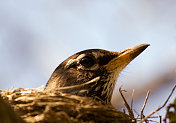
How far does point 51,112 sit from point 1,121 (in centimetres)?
85

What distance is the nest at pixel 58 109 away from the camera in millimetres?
2493

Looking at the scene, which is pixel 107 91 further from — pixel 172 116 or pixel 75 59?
pixel 172 116

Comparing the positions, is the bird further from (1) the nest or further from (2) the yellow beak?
(1) the nest

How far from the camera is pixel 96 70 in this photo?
12.3 ft

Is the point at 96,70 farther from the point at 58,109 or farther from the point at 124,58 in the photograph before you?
the point at 58,109

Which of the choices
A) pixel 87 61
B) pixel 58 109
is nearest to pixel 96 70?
pixel 87 61

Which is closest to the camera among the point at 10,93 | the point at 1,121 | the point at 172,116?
the point at 1,121

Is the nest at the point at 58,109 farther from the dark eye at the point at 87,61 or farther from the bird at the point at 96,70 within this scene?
the dark eye at the point at 87,61

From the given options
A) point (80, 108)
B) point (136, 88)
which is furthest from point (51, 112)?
point (136, 88)

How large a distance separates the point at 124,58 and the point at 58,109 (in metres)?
1.53

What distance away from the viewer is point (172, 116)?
7.19 feet

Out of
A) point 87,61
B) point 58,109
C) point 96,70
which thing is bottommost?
point 58,109

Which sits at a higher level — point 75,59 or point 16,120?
point 75,59

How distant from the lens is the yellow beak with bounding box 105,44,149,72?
→ 3816mm
